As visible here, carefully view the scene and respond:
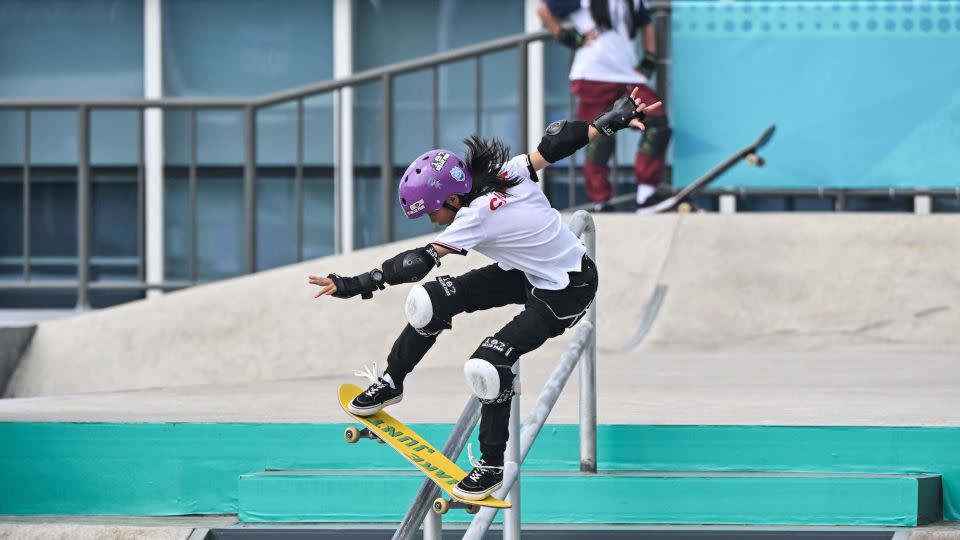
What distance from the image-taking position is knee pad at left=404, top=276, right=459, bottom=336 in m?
4.48

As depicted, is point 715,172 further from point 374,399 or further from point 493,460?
point 493,460

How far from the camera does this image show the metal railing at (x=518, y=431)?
13.4 ft

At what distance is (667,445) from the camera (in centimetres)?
486

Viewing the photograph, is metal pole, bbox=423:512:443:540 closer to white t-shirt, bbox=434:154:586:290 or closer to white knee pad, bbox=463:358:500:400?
white knee pad, bbox=463:358:500:400

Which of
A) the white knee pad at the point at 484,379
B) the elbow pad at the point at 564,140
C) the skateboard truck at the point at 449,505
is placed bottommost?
the skateboard truck at the point at 449,505

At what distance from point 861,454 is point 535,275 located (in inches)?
47.7

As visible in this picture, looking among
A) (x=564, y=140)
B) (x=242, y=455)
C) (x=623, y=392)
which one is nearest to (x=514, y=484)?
(x=564, y=140)

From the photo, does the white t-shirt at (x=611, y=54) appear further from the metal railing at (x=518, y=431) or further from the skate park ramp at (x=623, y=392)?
the metal railing at (x=518, y=431)

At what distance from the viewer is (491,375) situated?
13.6 feet

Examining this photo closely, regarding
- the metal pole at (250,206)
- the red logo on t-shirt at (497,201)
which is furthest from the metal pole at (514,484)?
the metal pole at (250,206)

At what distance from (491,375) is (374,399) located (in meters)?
0.57

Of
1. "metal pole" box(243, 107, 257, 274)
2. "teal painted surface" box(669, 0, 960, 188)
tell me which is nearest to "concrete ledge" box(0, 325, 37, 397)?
"metal pole" box(243, 107, 257, 274)

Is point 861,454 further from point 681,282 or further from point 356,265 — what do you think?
point 356,265

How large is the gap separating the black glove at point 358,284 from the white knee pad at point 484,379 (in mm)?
339
